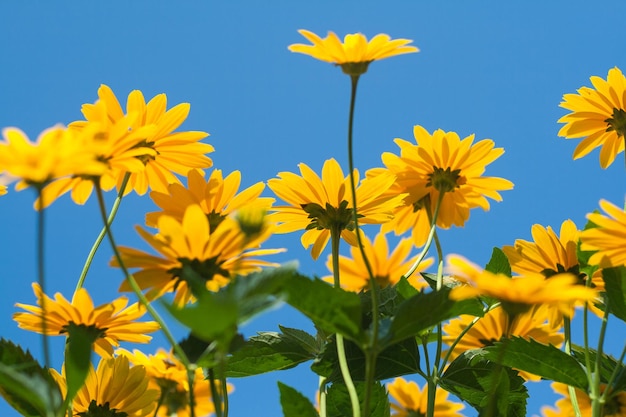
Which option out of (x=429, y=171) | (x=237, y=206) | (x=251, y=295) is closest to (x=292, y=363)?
(x=237, y=206)

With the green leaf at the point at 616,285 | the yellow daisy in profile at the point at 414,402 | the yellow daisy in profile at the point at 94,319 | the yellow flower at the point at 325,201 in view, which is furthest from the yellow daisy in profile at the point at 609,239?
the yellow daisy in profile at the point at 414,402

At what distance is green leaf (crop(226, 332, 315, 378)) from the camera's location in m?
1.28

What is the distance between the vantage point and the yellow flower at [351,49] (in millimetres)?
988

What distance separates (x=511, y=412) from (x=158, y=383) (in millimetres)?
640

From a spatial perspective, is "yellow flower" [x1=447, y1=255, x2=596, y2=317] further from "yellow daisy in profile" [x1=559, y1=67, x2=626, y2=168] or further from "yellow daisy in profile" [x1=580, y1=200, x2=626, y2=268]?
"yellow daisy in profile" [x1=559, y1=67, x2=626, y2=168]

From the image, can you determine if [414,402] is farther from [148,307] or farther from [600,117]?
[148,307]

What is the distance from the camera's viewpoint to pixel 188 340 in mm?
820

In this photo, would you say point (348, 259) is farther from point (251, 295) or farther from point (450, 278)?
point (251, 295)

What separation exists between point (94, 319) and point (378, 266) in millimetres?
924

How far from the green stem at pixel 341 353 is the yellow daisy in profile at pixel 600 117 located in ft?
1.93

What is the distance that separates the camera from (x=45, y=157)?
30.6 inches

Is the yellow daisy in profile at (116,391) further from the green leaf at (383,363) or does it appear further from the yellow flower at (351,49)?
the yellow flower at (351,49)

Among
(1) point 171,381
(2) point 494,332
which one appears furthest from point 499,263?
(1) point 171,381

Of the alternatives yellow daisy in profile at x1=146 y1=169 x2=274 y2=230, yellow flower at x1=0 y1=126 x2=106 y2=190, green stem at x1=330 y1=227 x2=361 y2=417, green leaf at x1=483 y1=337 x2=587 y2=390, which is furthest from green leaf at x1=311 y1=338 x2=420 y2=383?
yellow flower at x1=0 y1=126 x2=106 y2=190
